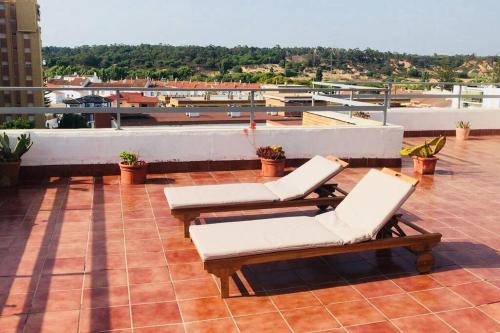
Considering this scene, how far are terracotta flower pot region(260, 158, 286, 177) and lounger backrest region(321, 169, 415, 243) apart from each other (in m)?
3.41

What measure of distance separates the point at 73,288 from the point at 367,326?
7.78ft

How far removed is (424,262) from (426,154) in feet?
15.2

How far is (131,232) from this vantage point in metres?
5.64

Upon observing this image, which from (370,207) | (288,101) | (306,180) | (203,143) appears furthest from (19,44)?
(370,207)

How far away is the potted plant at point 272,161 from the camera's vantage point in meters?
8.56

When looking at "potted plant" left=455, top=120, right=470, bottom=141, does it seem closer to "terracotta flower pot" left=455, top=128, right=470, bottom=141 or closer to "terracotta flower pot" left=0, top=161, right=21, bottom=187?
"terracotta flower pot" left=455, top=128, right=470, bottom=141

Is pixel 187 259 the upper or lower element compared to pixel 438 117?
lower

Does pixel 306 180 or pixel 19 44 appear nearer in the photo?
pixel 306 180

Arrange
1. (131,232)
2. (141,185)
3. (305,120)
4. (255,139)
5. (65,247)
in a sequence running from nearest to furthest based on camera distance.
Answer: (65,247) < (131,232) < (141,185) < (255,139) < (305,120)

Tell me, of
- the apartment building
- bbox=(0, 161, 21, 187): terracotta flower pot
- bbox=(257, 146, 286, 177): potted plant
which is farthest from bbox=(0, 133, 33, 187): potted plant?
the apartment building

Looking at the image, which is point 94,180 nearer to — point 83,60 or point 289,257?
point 289,257

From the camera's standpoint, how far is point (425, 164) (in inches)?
350

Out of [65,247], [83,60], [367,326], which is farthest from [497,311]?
[83,60]

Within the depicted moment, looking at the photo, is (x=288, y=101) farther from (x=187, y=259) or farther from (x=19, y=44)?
(x=19, y=44)
